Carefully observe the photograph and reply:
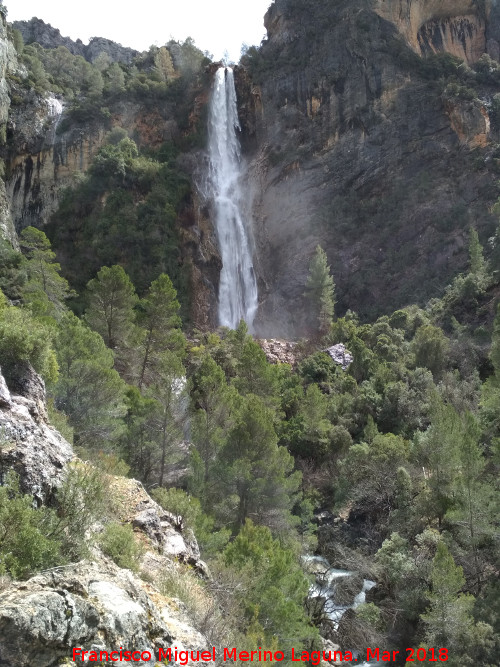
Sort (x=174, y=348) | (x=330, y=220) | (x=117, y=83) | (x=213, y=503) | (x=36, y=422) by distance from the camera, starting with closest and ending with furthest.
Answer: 1. (x=36, y=422)
2. (x=213, y=503)
3. (x=174, y=348)
4. (x=330, y=220)
5. (x=117, y=83)

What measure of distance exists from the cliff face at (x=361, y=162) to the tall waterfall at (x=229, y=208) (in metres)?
1.18

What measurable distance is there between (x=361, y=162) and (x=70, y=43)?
201 ft

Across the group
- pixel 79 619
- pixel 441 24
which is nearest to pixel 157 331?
pixel 79 619

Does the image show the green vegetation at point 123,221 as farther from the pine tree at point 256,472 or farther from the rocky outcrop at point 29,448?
the rocky outcrop at point 29,448

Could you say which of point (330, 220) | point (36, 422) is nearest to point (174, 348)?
point (36, 422)

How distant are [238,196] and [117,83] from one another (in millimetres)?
16452

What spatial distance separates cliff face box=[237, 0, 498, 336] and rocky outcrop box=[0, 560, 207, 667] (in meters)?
38.3

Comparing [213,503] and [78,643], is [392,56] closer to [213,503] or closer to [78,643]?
[213,503]

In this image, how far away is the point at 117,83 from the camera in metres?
53.3

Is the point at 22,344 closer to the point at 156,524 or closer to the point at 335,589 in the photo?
the point at 156,524

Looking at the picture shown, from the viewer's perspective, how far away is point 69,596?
6.39 meters

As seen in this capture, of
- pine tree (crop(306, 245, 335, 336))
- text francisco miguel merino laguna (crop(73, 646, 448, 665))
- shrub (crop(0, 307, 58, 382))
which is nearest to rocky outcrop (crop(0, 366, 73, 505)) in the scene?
shrub (crop(0, 307, 58, 382))

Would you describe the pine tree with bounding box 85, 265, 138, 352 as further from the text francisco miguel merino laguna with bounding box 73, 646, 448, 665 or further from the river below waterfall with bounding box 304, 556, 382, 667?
the text francisco miguel merino laguna with bounding box 73, 646, 448, 665

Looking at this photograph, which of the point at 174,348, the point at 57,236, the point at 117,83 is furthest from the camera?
the point at 117,83
